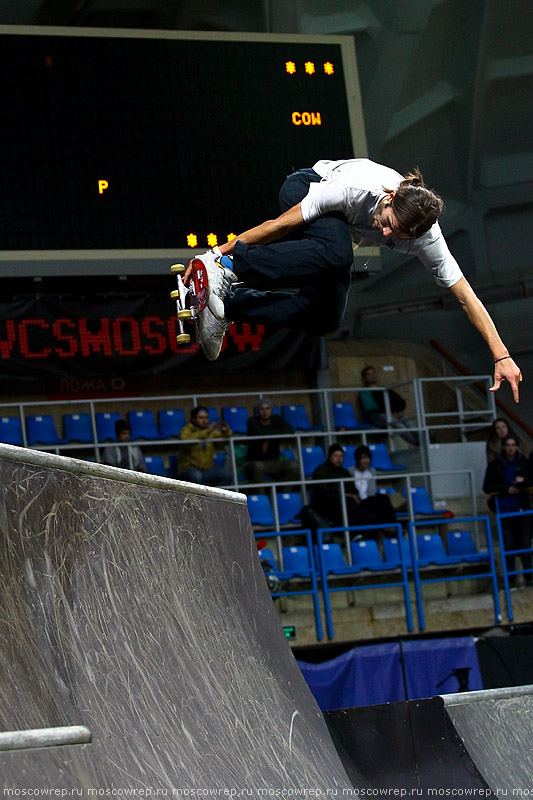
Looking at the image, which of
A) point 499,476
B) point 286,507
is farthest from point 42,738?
point 499,476

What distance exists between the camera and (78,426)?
34.8ft

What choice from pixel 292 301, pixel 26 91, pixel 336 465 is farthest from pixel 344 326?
pixel 292 301

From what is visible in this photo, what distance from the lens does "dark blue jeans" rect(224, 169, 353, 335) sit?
386 centimetres

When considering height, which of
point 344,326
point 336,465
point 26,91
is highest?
point 26,91

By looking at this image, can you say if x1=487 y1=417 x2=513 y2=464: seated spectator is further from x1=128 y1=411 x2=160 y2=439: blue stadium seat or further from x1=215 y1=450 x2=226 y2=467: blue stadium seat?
x1=128 y1=411 x2=160 y2=439: blue stadium seat

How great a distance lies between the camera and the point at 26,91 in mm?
7902

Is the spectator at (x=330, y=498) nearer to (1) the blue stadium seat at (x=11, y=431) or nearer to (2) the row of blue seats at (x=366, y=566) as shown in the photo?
(2) the row of blue seats at (x=366, y=566)

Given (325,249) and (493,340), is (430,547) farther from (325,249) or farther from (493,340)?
(325,249)

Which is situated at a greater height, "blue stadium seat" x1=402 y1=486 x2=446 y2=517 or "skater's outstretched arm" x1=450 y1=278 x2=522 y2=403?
"skater's outstretched arm" x1=450 y1=278 x2=522 y2=403

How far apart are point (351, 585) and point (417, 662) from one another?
1267 millimetres

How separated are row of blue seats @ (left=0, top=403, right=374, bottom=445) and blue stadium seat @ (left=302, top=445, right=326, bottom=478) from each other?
1.61 ft

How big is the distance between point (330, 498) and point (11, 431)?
3.36m

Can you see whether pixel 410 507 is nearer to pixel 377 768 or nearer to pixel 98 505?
pixel 377 768

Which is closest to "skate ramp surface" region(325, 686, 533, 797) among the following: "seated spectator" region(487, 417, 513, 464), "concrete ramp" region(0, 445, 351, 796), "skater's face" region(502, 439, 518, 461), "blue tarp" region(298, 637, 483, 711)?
"concrete ramp" region(0, 445, 351, 796)
